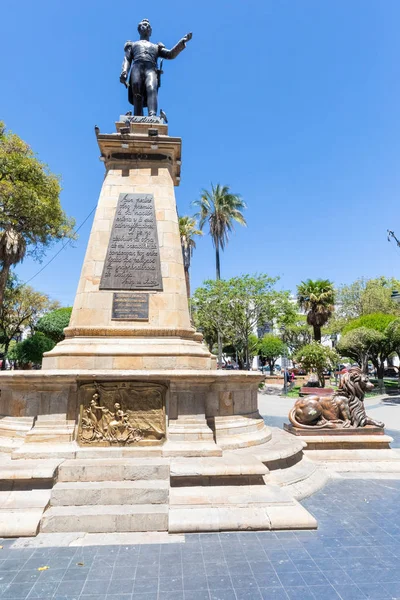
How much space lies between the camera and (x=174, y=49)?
9812 mm

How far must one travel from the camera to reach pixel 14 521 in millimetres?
4738

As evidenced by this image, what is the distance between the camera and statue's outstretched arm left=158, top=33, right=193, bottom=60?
31.4 ft

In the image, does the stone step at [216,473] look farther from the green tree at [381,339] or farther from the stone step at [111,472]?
the green tree at [381,339]

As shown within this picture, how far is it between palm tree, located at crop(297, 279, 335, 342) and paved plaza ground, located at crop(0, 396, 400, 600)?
2911cm

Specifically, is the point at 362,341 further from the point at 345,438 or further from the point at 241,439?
the point at 241,439

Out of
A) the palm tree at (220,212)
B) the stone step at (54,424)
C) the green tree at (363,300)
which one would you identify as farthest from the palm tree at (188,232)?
the stone step at (54,424)

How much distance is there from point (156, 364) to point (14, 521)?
3.21 metres

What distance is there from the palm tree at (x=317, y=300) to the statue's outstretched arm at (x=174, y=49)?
26.4m

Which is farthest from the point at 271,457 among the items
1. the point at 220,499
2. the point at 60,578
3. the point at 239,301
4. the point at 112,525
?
the point at 239,301

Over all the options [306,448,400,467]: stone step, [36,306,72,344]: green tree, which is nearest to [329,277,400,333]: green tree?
[36,306,72,344]: green tree

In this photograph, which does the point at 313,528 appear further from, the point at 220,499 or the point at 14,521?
the point at 14,521

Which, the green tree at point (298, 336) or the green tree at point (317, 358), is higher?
the green tree at point (298, 336)

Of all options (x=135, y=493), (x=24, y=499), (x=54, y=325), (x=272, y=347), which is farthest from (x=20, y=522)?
(x=272, y=347)

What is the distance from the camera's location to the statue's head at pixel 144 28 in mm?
10156
